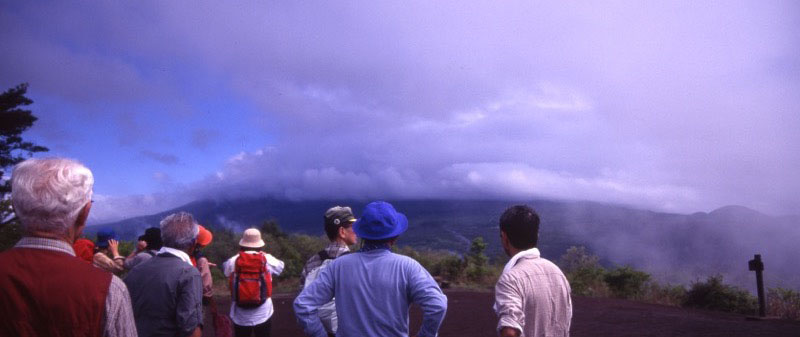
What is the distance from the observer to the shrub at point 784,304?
1484cm

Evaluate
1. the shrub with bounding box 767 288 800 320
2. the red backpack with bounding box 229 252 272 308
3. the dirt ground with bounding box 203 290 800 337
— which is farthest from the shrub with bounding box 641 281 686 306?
the red backpack with bounding box 229 252 272 308

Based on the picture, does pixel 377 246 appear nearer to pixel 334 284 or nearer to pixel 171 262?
pixel 334 284

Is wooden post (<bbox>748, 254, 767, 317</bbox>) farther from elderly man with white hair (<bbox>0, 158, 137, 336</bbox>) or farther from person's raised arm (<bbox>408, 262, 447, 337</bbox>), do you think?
elderly man with white hair (<bbox>0, 158, 137, 336</bbox>)

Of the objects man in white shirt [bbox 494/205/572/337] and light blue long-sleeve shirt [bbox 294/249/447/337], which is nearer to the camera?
man in white shirt [bbox 494/205/572/337]

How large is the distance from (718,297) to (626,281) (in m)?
3.99

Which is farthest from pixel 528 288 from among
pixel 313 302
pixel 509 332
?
pixel 313 302

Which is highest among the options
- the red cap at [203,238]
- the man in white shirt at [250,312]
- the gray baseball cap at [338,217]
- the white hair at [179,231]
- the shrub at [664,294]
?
the gray baseball cap at [338,217]

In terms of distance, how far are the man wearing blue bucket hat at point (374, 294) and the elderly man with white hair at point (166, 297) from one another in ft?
2.67

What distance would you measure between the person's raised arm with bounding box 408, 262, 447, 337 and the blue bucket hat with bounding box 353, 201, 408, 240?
280 millimetres

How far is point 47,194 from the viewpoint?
7.51 feet

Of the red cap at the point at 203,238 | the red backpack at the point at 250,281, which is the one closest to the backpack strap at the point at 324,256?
the red cap at the point at 203,238

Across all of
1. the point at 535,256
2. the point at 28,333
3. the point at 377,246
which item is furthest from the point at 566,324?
the point at 28,333

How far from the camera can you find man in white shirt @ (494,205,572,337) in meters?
3.38

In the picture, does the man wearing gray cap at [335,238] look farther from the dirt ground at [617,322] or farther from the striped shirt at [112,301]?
the dirt ground at [617,322]
